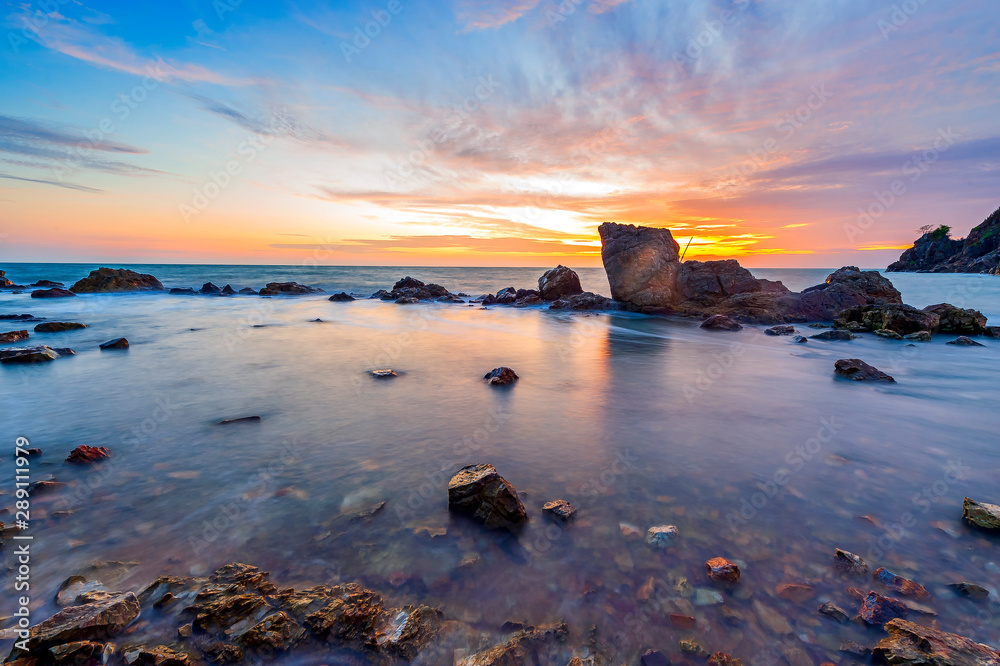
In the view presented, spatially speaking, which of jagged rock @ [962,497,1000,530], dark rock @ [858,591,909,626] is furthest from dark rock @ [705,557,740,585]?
jagged rock @ [962,497,1000,530]

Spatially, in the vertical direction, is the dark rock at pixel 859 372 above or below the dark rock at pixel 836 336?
below

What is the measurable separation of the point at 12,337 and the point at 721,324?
31256mm

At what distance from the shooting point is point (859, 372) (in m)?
11.0

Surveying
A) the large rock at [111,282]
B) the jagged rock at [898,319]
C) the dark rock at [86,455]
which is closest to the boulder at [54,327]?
the dark rock at [86,455]

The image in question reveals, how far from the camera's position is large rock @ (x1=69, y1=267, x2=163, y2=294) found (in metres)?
38.9

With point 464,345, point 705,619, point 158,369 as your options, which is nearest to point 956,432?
point 705,619

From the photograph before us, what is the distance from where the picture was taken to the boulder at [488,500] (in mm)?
4289

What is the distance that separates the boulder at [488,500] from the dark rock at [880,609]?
9.69 feet

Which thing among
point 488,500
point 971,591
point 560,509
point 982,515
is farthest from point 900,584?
point 488,500

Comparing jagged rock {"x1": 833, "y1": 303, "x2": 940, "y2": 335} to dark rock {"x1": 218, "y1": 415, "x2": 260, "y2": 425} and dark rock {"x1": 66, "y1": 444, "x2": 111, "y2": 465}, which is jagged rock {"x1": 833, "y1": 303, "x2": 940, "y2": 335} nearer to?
dark rock {"x1": 218, "y1": 415, "x2": 260, "y2": 425}

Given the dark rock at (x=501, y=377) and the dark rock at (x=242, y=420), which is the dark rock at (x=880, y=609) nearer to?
the dark rock at (x=501, y=377)

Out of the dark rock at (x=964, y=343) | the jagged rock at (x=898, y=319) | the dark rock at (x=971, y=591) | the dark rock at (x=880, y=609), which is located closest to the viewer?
the dark rock at (x=880, y=609)

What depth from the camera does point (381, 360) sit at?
513 inches

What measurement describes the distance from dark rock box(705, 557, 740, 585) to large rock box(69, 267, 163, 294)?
2167 inches
